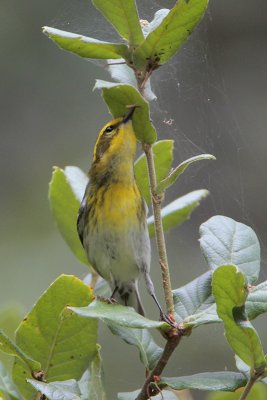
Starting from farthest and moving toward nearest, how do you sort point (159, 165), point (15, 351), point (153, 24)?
point (159, 165), point (153, 24), point (15, 351)

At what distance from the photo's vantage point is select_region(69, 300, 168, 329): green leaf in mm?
1686

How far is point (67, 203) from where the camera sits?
105 inches

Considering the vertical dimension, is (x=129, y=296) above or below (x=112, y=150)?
below

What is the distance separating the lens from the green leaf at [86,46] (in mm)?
1806

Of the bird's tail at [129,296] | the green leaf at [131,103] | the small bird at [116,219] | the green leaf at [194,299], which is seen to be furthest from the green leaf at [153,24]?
the bird's tail at [129,296]

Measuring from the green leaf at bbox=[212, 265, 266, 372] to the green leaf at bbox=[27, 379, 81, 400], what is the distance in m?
0.38

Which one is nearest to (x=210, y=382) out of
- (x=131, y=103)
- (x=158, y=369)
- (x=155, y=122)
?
(x=158, y=369)

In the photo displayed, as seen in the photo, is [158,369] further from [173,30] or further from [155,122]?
[155,122]

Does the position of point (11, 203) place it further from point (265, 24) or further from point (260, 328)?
point (265, 24)

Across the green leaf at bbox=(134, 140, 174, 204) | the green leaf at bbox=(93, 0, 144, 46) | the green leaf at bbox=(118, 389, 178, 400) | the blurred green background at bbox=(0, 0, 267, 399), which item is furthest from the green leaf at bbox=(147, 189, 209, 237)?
the blurred green background at bbox=(0, 0, 267, 399)

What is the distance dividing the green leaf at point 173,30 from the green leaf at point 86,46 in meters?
0.05

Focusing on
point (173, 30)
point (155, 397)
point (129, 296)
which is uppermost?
point (173, 30)

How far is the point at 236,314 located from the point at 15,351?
0.53 meters

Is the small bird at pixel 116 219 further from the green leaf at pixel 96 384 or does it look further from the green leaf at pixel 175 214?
the green leaf at pixel 96 384
